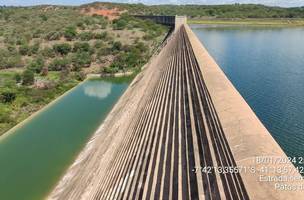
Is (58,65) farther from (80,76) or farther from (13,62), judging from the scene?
(13,62)

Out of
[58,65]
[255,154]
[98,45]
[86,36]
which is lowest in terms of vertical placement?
[58,65]

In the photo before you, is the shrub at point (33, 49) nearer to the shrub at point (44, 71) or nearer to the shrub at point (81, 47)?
the shrub at point (81, 47)

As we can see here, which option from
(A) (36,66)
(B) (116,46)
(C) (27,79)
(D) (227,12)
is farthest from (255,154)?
(D) (227,12)

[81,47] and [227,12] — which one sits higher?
[227,12]

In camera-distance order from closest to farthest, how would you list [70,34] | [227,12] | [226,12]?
[70,34]
[227,12]
[226,12]

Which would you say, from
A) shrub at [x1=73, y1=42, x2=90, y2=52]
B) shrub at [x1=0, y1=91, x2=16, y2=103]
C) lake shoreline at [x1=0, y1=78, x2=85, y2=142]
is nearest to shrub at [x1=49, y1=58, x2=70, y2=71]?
lake shoreline at [x1=0, y1=78, x2=85, y2=142]

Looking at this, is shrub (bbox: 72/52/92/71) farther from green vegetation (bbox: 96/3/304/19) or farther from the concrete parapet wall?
green vegetation (bbox: 96/3/304/19)
